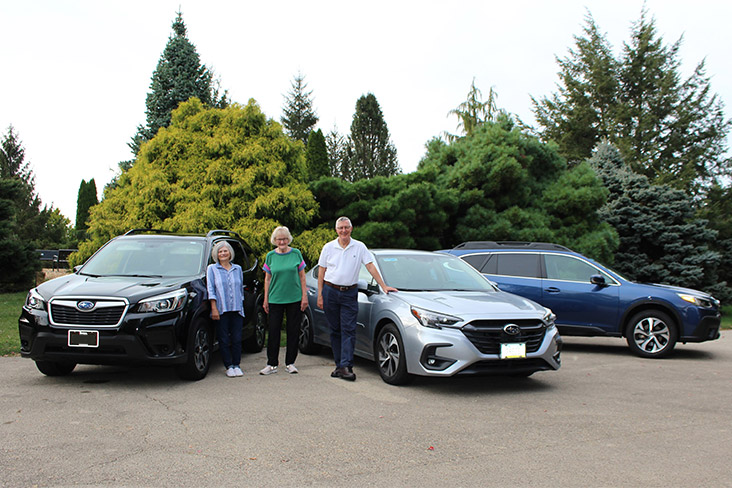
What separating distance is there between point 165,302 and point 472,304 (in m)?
3.32

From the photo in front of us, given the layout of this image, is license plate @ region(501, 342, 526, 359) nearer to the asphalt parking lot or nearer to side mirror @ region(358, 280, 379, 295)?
the asphalt parking lot

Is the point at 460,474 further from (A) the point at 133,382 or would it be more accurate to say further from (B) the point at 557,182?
(B) the point at 557,182

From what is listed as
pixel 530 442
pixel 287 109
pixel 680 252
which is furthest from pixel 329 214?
pixel 287 109

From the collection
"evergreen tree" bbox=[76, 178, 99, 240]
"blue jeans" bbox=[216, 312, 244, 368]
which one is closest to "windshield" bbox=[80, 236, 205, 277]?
"blue jeans" bbox=[216, 312, 244, 368]

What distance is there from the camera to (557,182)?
19641 millimetres

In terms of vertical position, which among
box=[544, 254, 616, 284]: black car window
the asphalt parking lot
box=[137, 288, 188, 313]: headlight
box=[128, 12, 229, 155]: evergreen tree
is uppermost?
box=[128, 12, 229, 155]: evergreen tree

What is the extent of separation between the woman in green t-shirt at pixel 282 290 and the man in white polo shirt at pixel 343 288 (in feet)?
0.94

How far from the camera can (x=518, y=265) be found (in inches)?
432

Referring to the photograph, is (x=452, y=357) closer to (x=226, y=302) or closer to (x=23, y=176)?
(x=226, y=302)

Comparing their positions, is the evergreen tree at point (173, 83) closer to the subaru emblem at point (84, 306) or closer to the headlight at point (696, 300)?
the subaru emblem at point (84, 306)

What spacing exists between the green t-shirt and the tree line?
5.07 m

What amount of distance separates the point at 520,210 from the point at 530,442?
1358cm

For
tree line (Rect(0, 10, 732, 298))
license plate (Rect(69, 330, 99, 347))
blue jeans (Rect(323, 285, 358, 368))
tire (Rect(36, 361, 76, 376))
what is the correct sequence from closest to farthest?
1. license plate (Rect(69, 330, 99, 347))
2. tire (Rect(36, 361, 76, 376))
3. blue jeans (Rect(323, 285, 358, 368))
4. tree line (Rect(0, 10, 732, 298))

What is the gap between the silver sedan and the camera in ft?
21.7
